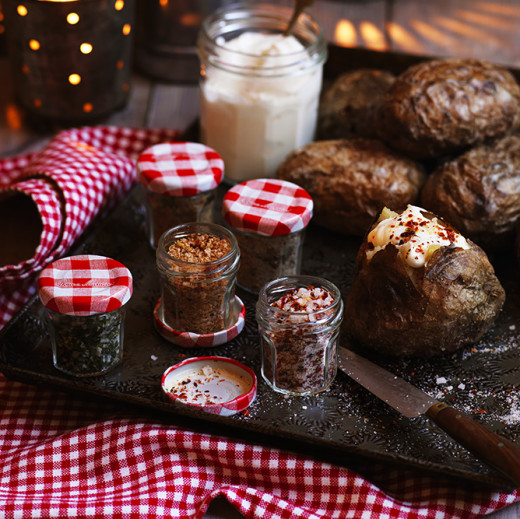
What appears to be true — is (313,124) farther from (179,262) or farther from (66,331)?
(66,331)

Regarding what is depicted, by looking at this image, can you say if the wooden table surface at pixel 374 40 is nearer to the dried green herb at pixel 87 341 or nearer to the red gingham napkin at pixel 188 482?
the dried green herb at pixel 87 341

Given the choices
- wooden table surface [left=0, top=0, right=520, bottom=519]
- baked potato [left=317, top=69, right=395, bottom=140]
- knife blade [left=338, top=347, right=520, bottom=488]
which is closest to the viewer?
knife blade [left=338, top=347, right=520, bottom=488]

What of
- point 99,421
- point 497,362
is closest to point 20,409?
point 99,421

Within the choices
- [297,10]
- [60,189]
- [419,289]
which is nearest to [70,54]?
[60,189]

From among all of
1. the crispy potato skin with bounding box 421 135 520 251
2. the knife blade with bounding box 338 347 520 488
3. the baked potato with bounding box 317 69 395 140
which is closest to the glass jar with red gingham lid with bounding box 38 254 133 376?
the knife blade with bounding box 338 347 520 488

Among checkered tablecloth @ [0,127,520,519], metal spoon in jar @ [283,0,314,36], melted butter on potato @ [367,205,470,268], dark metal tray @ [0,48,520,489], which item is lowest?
checkered tablecloth @ [0,127,520,519]

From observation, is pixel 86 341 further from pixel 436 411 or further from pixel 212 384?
pixel 436 411

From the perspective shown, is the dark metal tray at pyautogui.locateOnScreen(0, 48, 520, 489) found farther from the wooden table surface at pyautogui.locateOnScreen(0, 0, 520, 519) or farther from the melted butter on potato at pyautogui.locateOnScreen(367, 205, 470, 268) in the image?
the wooden table surface at pyautogui.locateOnScreen(0, 0, 520, 519)

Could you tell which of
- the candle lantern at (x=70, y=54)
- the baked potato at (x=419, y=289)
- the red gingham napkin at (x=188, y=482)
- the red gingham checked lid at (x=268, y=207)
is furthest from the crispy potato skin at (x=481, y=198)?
the candle lantern at (x=70, y=54)
